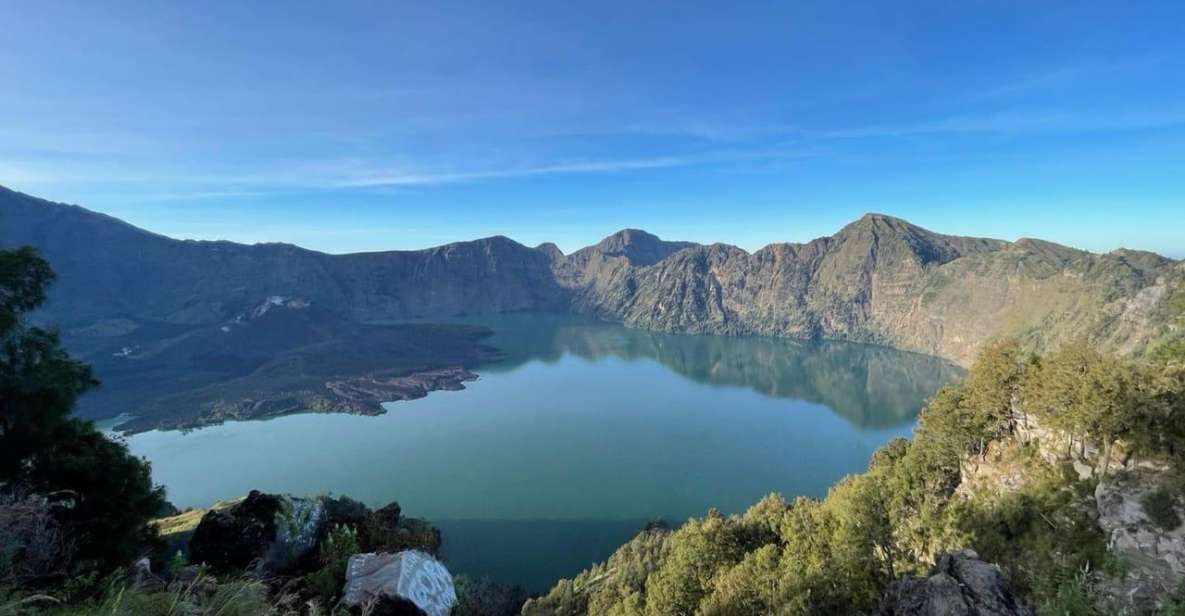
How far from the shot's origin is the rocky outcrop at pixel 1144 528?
18.0 m

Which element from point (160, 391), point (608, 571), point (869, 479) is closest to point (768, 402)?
point (608, 571)

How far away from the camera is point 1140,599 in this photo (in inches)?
634

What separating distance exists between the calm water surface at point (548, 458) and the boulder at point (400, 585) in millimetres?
55986

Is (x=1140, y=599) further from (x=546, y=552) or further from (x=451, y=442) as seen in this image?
(x=451, y=442)

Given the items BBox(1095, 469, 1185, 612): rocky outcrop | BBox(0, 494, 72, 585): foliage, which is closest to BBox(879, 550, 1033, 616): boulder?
BBox(1095, 469, 1185, 612): rocky outcrop

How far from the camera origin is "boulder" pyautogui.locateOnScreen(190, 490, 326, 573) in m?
16.4

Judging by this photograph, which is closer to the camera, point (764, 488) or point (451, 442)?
point (764, 488)

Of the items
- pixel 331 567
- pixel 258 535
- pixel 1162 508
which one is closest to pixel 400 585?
pixel 331 567

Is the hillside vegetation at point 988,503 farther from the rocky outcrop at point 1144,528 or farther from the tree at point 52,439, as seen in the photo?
the tree at point 52,439

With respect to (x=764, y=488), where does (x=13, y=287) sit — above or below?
above

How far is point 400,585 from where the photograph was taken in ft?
35.6

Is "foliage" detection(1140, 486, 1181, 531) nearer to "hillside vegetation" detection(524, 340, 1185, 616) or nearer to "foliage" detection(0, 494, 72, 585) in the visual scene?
"hillside vegetation" detection(524, 340, 1185, 616)

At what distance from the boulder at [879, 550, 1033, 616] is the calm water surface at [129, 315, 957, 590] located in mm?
58565

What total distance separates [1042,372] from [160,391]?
9642 inches
